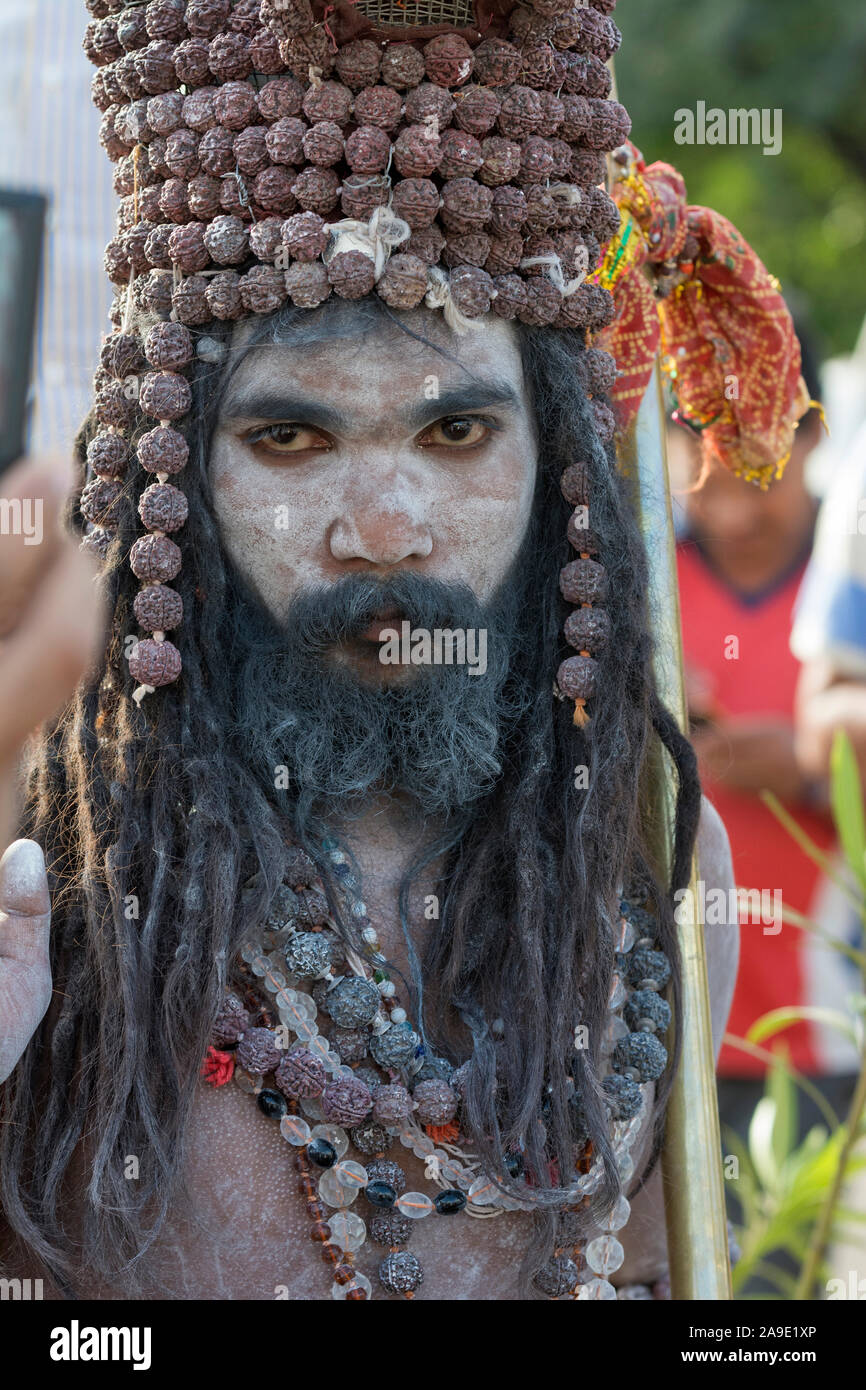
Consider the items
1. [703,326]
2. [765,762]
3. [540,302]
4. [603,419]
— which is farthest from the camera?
[765,762]

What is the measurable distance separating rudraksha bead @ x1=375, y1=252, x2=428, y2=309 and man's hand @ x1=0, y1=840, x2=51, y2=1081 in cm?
72

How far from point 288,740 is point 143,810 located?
0.61 feet

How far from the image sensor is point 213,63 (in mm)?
1799

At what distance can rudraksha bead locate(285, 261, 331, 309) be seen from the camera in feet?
5.74

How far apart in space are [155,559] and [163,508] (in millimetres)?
59

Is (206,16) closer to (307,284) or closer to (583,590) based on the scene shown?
(307,284)

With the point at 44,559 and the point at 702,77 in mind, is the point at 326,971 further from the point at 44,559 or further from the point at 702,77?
the point at 702,77

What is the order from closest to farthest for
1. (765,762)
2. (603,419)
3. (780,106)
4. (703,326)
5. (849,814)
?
1. (603,419)
2. (703,326)
3. (849,814)
4. (765,762)
5. (780,106)

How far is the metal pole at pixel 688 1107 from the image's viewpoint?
6.48 feet

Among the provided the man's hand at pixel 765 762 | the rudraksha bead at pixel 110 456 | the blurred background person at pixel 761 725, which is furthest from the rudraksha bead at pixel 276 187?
the man's hand at pixel 765 762

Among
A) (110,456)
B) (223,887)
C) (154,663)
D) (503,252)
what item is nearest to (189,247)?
(110,456)

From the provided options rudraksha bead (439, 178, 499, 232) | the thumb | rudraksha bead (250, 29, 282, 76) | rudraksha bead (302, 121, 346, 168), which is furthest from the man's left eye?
the thumb

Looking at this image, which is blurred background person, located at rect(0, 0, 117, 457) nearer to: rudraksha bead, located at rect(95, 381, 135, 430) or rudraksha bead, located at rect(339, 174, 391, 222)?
rudraksha bead, located at rect(95, 381, 135, 430)

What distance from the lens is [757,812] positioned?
371 cm
